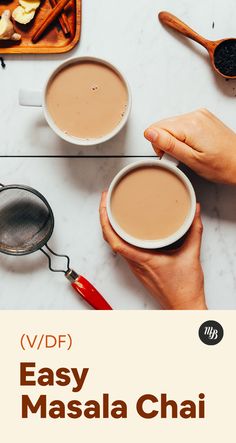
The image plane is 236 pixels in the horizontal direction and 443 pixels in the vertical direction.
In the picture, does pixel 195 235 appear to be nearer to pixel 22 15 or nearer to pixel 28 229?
pixel 28 229

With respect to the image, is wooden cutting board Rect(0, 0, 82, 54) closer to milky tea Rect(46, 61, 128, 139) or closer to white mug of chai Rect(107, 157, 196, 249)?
milky tea Rect(46, 61, 128, 139)

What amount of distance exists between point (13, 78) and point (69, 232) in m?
0.27

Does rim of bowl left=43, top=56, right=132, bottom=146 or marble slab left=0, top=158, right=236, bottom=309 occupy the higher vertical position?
rim of bowl left=43, top=56, right=132, bottom=146

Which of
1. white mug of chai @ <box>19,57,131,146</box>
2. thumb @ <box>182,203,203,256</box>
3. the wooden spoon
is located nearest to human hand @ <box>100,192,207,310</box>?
thumb @ <box>182,203,203,256</box>

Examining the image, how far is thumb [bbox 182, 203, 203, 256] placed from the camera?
3.34 feet

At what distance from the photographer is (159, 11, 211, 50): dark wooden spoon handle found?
1.06m

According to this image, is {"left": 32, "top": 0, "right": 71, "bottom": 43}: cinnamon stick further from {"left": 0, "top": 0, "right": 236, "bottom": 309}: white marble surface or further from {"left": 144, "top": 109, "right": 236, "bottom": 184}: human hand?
{"left": 144, "top": 109, "right": 236, "bottom": 184}: human hand

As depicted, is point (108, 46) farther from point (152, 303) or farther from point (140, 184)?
point (152, 303)

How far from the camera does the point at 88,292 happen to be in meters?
1.06

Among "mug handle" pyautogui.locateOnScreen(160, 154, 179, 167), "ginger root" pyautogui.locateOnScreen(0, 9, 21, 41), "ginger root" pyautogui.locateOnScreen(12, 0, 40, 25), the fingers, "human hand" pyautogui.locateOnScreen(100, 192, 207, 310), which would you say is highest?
"ginger root" pyautogui.locateOnScreen(12, 0, 40, 25)

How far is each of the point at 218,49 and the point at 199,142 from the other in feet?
0.55

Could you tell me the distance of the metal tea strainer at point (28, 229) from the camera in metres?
1.05

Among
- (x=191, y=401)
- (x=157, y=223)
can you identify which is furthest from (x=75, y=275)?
(x=191, y=401)

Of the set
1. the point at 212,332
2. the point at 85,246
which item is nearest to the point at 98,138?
the point at 85,246
